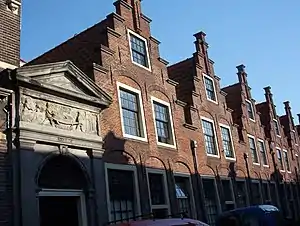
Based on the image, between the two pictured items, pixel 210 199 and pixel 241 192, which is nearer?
pixel 210 199

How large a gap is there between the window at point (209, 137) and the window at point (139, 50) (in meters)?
5.38

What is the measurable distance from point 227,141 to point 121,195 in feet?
37.0

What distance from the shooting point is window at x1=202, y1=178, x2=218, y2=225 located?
65.5 ft

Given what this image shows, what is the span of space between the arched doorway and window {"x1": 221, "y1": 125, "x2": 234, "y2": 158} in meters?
12.7

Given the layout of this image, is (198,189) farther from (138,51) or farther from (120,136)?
(138,51)

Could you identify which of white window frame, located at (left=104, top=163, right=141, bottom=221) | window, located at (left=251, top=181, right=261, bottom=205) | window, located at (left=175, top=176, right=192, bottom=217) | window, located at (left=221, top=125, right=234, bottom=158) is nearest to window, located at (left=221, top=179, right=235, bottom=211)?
window, located at (left=221, top=125, right=234, bottom=158)

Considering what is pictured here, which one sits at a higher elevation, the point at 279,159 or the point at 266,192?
the point at 279,159

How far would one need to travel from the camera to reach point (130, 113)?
53.5ft

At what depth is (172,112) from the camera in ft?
62.7

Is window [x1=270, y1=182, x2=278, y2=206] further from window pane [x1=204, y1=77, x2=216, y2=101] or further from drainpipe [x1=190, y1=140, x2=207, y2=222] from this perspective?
drainpipe [x1=190, y1=140, x2=207, y2=222]

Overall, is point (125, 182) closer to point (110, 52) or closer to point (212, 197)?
point (110, 52)

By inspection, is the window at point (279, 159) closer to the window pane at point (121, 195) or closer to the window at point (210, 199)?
the window at point (210, 199)

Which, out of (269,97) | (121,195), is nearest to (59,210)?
(121,195)

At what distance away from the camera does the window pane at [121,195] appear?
14.1 metres
